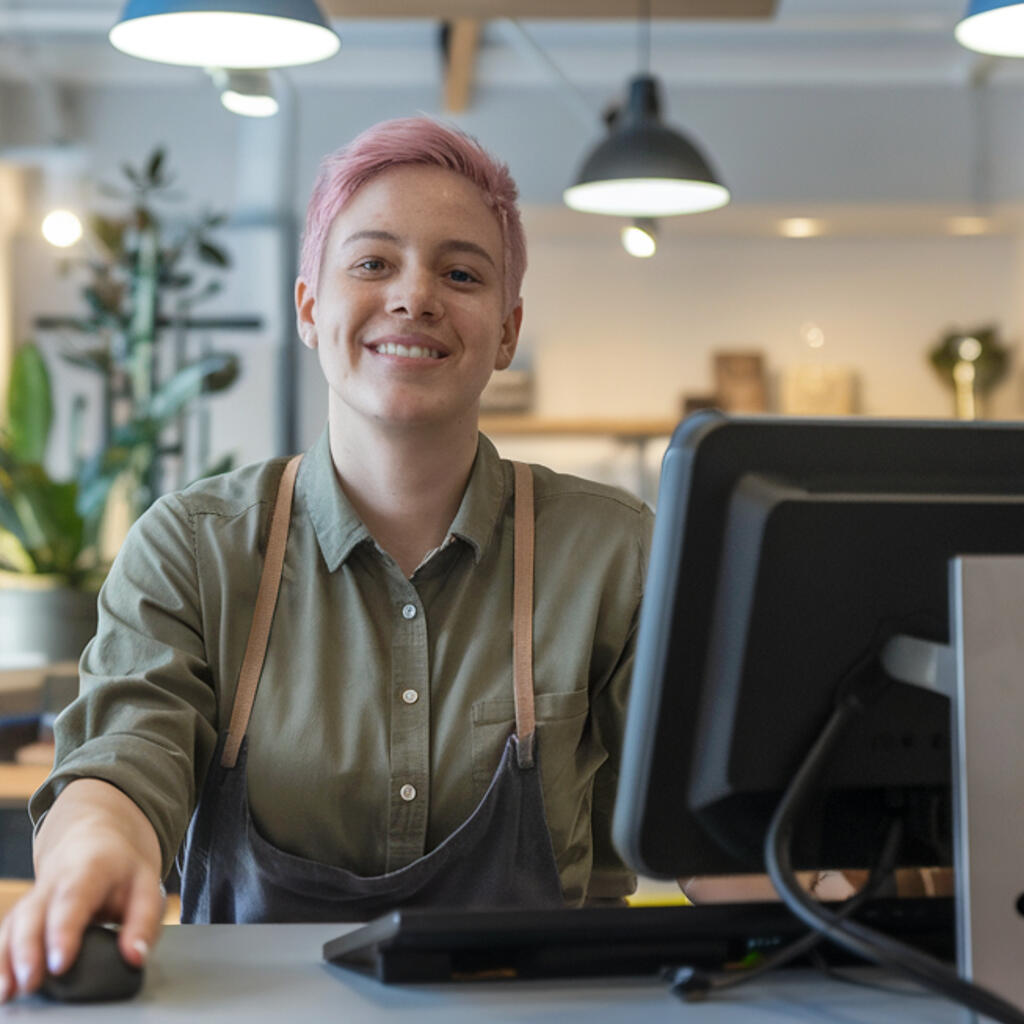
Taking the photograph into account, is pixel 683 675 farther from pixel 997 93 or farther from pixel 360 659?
pixel 997 93

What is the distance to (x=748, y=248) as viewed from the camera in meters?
6.59

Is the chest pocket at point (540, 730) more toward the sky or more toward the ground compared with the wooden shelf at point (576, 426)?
more toward the ground

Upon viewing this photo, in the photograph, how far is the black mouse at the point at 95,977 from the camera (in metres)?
0.96

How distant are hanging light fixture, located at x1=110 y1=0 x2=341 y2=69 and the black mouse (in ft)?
4.88

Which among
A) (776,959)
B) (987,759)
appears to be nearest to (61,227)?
(776,959)

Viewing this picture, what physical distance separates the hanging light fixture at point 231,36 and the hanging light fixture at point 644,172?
1.44 meters

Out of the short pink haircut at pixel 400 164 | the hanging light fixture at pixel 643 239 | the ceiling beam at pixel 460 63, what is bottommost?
the short pink haircut at pixel 400 164

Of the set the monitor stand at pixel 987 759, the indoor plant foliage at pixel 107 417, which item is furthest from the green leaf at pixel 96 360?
the monitor stand at pixel 987 759

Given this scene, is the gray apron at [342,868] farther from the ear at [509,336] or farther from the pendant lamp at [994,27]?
the pendant lamp at [994,27]

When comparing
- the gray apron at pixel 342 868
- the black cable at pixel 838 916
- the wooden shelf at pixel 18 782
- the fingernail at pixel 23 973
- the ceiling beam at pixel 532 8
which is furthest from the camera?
the ceiling beam at pixel 532 8

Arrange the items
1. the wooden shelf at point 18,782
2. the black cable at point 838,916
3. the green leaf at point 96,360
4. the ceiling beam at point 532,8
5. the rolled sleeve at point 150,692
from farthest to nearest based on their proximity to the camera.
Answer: the green leaf at point 96,360
the ceiling beam at point 532,8
the wooden shelf at point 18,782
the rolled sleeve at point 150,692
the black cable at point 838,916

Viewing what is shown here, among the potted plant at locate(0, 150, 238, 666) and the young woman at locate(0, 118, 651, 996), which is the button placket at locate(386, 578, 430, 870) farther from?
the potted plant at locate(0, 150, 238, 666)

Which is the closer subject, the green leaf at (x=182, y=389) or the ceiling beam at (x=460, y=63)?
the green leaf at (x=182, y=389)

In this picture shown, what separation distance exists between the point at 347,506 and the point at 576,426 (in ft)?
15.7
